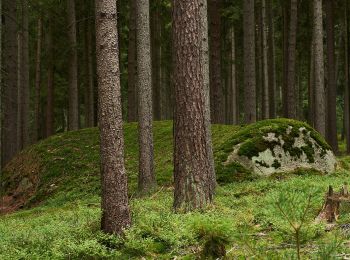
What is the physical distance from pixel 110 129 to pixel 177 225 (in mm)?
1660

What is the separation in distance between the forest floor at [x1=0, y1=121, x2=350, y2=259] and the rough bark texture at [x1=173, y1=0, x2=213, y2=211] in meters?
0.41

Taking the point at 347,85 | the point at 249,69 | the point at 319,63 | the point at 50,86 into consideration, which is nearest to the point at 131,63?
the point at 50,86

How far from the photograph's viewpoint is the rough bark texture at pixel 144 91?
1156 cm

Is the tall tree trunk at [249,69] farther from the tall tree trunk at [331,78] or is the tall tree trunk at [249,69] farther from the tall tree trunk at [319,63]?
the tall tree trunk at [331,78]

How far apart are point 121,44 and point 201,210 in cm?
2330

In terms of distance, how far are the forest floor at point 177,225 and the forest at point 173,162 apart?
0.03 m

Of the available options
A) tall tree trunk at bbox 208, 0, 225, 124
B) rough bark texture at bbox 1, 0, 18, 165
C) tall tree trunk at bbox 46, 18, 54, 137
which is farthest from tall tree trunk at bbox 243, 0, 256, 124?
tall tree trunk at bbox 46, 18, 54, 137

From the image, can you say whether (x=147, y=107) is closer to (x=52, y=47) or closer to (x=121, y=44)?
(x=52, y=47)

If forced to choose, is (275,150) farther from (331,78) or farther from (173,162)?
(331,78)

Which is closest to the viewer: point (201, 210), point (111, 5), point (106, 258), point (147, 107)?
point (106, 258)

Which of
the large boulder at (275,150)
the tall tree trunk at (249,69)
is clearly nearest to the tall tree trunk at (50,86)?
the tall tree trunk at (249,69)

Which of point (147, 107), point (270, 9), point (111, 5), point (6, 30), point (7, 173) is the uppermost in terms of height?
point (270, 9)

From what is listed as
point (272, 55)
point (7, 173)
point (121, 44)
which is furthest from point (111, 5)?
point (121, 44)

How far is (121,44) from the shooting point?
98.1 ft
